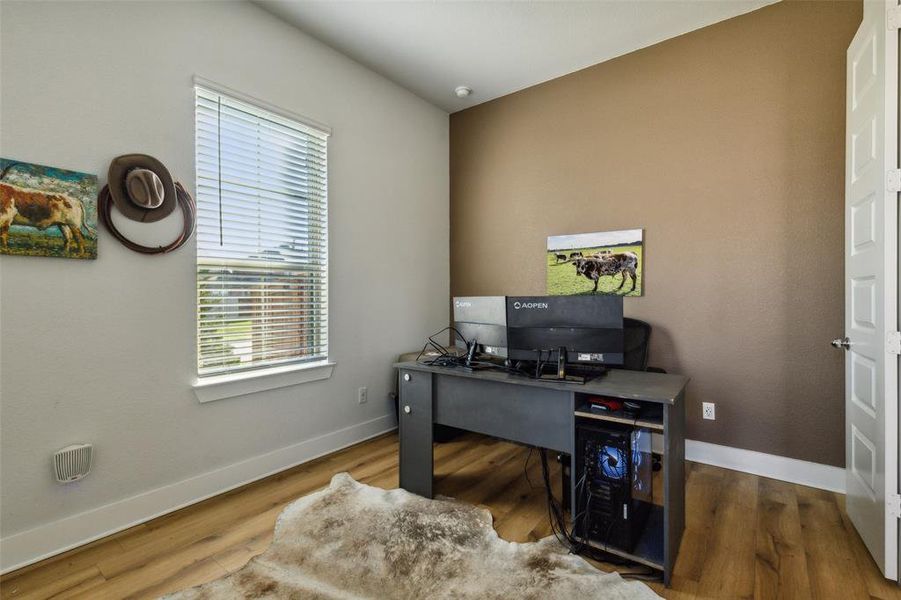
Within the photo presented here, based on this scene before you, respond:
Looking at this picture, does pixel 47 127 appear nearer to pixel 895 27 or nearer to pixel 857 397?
pixel 895 27

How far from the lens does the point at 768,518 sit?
2.19 metres

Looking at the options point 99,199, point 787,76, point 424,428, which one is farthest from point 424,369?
point 787,76

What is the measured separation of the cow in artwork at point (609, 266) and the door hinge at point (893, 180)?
1519mm

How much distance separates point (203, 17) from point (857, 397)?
4.13m

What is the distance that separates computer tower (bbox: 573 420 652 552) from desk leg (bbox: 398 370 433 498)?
2.79 ft

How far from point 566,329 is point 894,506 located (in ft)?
4.80

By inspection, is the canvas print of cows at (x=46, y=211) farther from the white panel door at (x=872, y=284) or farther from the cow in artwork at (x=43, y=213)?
the white panel door at (x=872, y=284)

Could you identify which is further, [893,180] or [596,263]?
[596,263]

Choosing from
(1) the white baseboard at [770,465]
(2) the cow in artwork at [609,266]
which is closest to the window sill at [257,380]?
(2) the cow in artwork at [609,266]

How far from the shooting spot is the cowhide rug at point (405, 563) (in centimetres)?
162

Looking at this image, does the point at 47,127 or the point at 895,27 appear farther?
the point at 47,127

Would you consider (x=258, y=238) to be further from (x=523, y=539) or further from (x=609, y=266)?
(x=609, y=266)

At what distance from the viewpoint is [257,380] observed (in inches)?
106

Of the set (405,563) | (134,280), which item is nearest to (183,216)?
(134,280)
